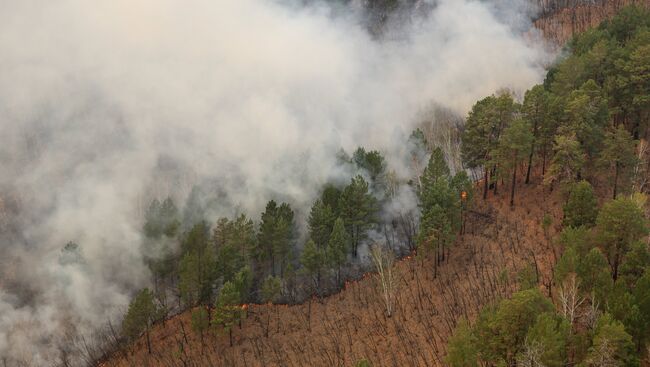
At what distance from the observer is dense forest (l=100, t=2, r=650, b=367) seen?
45938 mm

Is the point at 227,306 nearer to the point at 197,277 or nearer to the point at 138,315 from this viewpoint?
the point at 197,277

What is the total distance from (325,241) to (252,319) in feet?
37.6

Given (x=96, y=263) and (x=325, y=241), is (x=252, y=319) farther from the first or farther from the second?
(x=96, y=263)

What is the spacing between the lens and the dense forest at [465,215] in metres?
45.9

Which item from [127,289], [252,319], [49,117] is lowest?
[252,319]

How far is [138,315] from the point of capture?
54.4m

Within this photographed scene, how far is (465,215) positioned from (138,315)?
1415 inches

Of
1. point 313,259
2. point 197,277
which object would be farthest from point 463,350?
point 197,277

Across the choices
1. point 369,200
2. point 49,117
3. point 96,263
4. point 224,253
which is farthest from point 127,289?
point 49,117

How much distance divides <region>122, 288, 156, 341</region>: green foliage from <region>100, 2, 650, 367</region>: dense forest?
0.12 m

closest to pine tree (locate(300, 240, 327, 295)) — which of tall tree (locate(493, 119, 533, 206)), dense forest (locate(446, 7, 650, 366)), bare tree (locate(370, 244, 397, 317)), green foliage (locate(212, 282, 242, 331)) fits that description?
bare tree (locate(370, 244, 397, 317))

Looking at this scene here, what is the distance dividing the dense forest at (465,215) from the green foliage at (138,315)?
0.12 m

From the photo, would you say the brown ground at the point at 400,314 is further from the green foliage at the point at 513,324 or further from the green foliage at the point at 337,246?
the green foliage at the point at 513,324

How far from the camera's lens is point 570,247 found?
1649 inches
